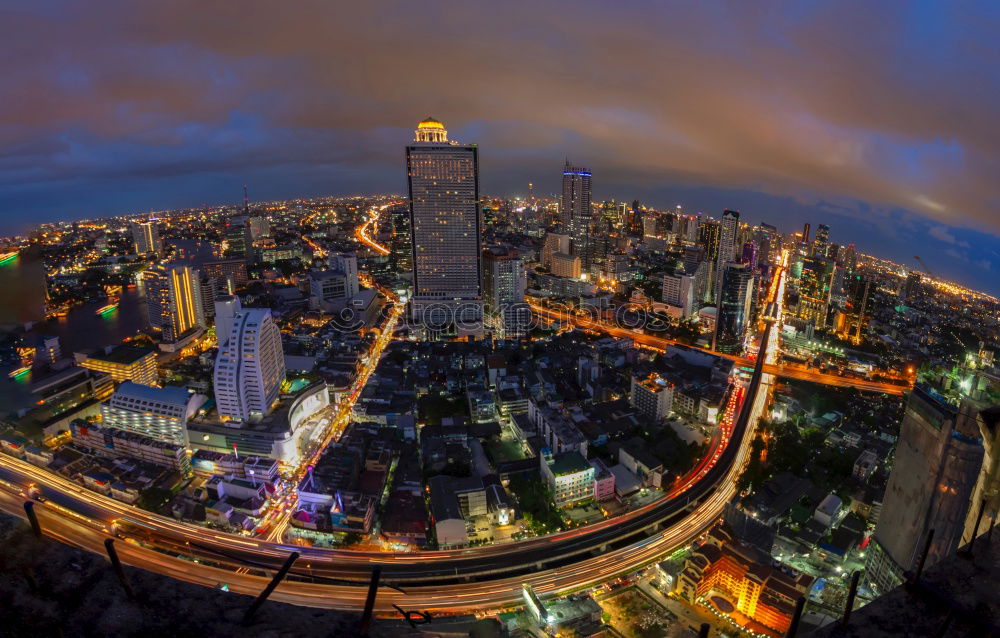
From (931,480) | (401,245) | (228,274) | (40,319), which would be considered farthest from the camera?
(401,245)

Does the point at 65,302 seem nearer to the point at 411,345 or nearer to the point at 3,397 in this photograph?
the point at 3,397

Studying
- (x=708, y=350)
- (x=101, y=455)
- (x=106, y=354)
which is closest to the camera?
(x=101, y=455)

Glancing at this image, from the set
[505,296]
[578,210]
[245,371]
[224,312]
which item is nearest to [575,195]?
[578,210]

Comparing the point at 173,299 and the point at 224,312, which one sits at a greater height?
the point at 224,312

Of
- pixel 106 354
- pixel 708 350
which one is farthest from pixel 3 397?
pixel 708 350

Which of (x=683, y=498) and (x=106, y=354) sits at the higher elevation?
(x=106, y=354)

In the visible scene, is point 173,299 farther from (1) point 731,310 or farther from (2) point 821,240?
(2) point 821,240
